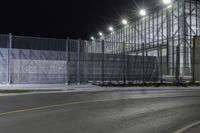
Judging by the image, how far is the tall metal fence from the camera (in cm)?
2355

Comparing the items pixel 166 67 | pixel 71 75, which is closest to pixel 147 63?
pixel 166 67

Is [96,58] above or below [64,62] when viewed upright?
above

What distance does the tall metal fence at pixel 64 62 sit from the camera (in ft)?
77.3

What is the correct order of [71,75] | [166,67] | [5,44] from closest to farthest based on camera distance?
[5,44], [71,75], [166,67]

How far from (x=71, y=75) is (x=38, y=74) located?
133 inches

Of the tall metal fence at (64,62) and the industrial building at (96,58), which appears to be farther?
the industrial building at (96,58)

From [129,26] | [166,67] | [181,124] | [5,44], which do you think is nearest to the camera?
[181,124]

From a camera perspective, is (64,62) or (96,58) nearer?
(64,62)

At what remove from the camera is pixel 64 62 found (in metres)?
25.6

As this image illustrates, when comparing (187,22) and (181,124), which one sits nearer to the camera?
(181,124)

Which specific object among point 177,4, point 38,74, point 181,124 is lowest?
point 181,124

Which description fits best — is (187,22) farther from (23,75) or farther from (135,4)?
(23,75)

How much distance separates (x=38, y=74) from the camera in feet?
80.0

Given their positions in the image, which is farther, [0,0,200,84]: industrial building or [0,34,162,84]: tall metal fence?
Answer: [0,0,200,84]: industrial building
